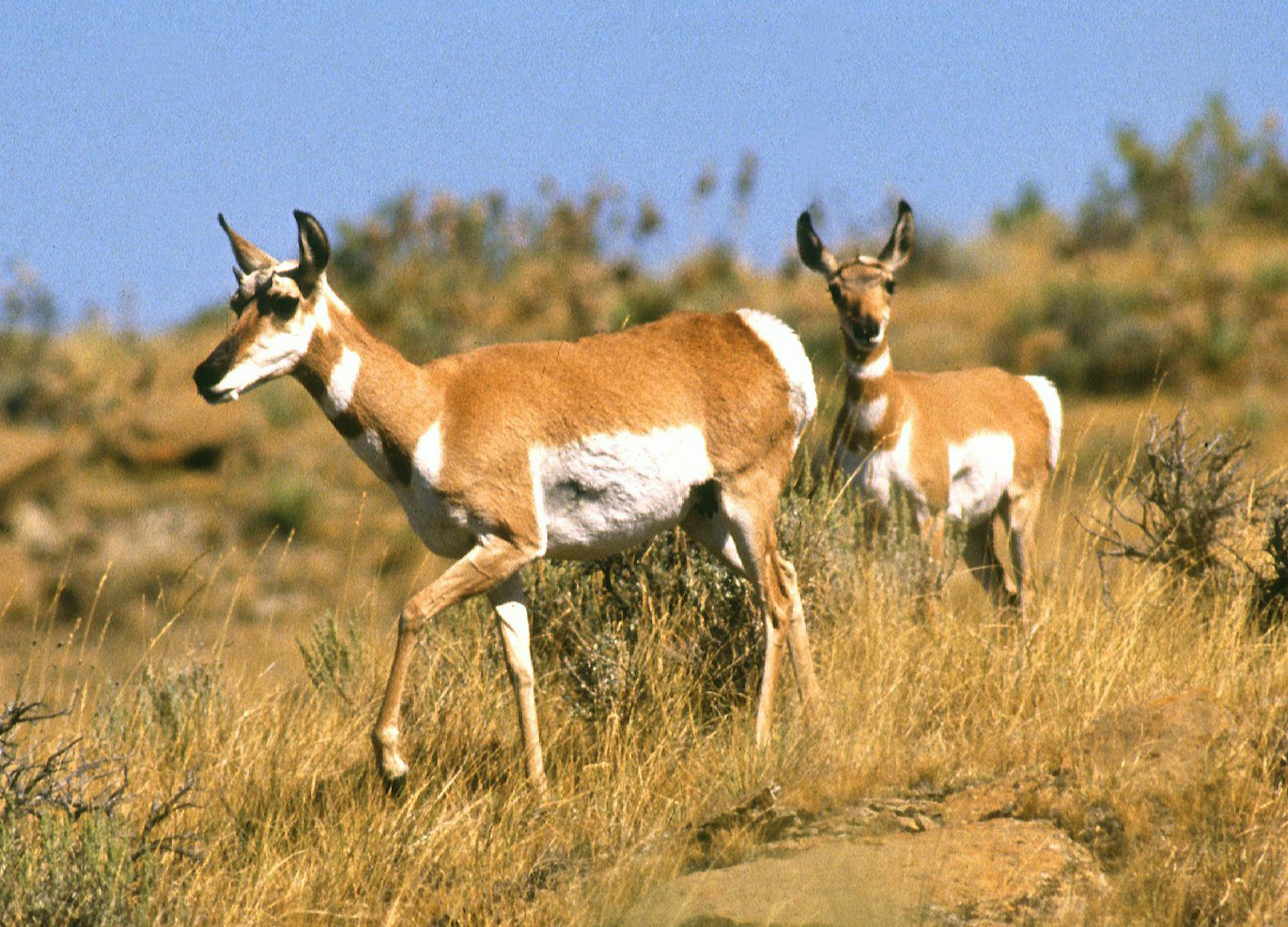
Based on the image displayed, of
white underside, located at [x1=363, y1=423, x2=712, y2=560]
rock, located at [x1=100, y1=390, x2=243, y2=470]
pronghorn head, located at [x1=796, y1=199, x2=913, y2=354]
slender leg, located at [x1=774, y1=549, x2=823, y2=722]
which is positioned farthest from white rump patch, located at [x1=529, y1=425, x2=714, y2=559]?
rock, located at [x1=100, y1=390, x2=243, y2=470]

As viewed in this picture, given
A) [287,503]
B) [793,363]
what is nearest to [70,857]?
[793,363]

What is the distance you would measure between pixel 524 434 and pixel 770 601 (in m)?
1.39

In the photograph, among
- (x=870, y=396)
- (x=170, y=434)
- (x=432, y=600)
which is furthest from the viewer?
(x=170, y=434)

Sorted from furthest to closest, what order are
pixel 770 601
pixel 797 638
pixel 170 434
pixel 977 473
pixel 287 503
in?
pixel 170 434 < pixel 287 503 < pixel 977 473 < pixel 797 638 < pixel 770 601

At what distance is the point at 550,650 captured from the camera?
8.14m

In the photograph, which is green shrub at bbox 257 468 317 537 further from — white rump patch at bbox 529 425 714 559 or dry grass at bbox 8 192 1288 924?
white rump patch at bbox 529 425 714 559

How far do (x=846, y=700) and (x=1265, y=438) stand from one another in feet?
49.6

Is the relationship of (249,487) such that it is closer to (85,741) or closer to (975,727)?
(85,741)

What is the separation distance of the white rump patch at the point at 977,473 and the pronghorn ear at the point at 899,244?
114cm

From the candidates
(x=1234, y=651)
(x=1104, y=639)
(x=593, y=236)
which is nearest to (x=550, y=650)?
(x=1104, y=639)

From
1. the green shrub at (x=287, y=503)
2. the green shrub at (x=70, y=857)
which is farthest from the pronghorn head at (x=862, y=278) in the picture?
the green shrub at (x=287, y=503)

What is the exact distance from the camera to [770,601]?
7.12 metres

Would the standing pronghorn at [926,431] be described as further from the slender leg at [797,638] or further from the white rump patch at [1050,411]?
the slender leg at [797,638]

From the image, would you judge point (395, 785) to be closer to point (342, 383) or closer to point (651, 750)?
point (651, 750)
